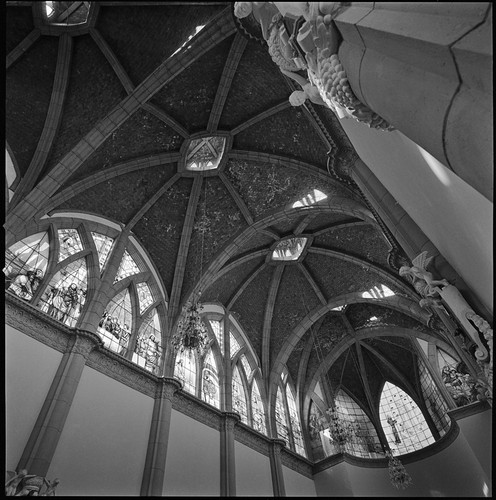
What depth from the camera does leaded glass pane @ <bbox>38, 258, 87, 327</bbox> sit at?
9.66 m

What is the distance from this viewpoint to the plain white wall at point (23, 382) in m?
7.38

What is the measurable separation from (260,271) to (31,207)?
9.95 meters

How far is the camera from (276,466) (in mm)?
13812

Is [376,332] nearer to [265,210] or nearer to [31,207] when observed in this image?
[265,210]

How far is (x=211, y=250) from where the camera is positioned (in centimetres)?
1441

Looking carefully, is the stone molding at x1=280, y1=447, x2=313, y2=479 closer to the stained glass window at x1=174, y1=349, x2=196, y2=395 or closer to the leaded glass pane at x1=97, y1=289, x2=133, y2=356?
the stained glass window at x1=174, y1=349, x2=196, y2=395

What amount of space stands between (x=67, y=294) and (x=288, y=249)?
10.1 m

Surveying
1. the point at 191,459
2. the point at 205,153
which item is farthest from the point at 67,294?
the point at 205,153

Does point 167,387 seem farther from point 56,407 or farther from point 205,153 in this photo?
point 205,153

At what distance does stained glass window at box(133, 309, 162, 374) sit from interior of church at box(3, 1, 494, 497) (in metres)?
0.07

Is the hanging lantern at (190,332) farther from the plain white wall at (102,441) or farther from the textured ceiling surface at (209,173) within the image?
the textured ceiling surface at (209,173)

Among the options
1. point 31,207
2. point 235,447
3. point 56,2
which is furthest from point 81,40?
point 235,447

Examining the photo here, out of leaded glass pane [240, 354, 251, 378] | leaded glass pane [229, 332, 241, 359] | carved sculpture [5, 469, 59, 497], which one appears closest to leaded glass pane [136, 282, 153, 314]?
leaded glass pane [229, 332, 241, 359]

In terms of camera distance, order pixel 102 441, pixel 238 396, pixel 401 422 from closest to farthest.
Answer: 1. pixel 102 441
2. pixel 238 396
3. pixel 401 422
